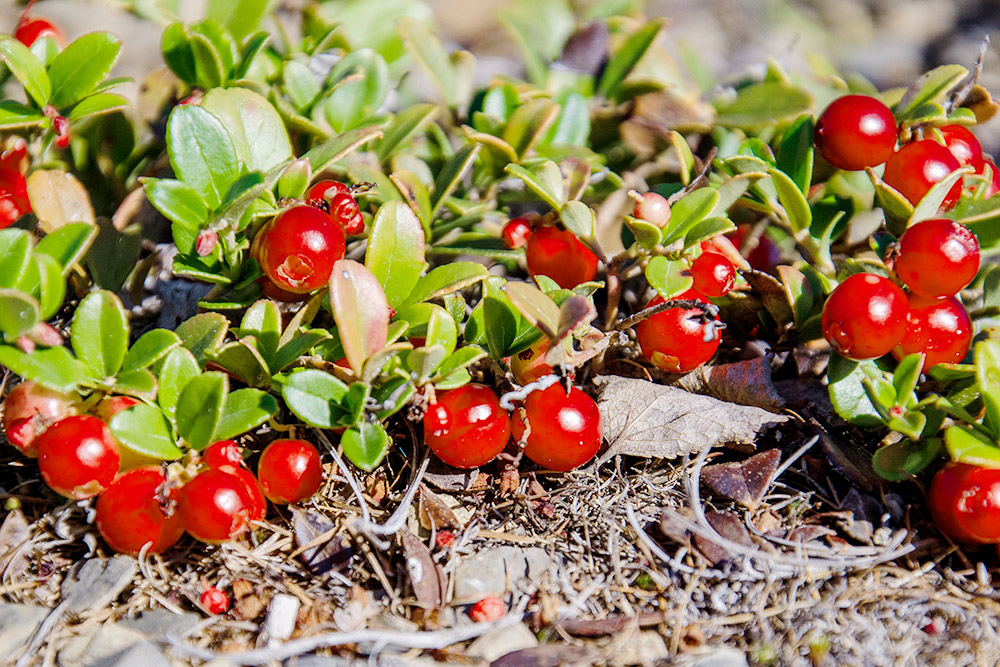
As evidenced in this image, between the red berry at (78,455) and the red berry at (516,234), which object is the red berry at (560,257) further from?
the red berry at (78,455)

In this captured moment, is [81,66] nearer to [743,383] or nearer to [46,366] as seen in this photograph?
[46,366]

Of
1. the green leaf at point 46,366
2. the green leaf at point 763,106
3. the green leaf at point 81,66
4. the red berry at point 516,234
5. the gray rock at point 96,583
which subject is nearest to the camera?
the green leaf at point 46,366

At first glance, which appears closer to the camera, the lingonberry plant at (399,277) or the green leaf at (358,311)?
the green leaf at (358,311)

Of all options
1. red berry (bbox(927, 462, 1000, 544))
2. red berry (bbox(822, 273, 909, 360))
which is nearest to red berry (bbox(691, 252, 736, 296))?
red berry (bbox(822, 273, 909, 360))

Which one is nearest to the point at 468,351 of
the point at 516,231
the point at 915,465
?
the point at 516,231

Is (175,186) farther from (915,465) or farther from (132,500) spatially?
(915,465)

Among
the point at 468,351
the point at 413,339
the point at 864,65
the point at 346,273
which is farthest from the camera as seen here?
the point at 864,65

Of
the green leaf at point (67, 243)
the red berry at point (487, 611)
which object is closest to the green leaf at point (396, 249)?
the green leaf at point (67, 243)

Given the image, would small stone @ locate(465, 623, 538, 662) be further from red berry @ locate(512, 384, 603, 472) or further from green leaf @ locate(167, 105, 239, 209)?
green leaf @ locate(167, 105, 239, 209)
